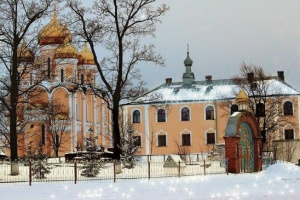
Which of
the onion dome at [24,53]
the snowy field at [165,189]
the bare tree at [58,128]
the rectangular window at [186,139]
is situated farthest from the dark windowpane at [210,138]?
the snowy field at [165,189]

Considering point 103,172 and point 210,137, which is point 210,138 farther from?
point 103,172

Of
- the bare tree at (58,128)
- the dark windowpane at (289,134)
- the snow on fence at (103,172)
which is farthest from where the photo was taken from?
the dark windowpane at (289,134)

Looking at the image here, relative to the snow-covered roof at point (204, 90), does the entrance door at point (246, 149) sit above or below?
below

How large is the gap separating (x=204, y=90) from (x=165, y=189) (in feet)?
114

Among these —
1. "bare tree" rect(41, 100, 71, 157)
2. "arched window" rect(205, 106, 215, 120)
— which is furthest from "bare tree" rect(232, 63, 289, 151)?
"bare tree" rect(41, 100, 71, 157)

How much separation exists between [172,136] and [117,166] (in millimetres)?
26398

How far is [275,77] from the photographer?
50.3 metres

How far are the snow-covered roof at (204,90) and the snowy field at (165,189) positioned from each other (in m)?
26.4

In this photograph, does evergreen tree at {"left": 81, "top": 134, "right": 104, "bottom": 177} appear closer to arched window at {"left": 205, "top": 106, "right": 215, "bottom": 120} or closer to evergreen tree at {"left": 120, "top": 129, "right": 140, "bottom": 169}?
evergreen tree at {"left": 120, "top": 129, "right": 140, "bottom": 169}

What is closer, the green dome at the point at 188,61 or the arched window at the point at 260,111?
the arched window at the point at 260,111

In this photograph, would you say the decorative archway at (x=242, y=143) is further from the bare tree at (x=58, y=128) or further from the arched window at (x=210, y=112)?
the bare tree at (x=58, y=128)

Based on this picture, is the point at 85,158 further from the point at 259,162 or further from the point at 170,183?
the point at 259,162

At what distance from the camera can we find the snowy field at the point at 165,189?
16.3m

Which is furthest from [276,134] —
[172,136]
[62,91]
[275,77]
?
[62,91]
